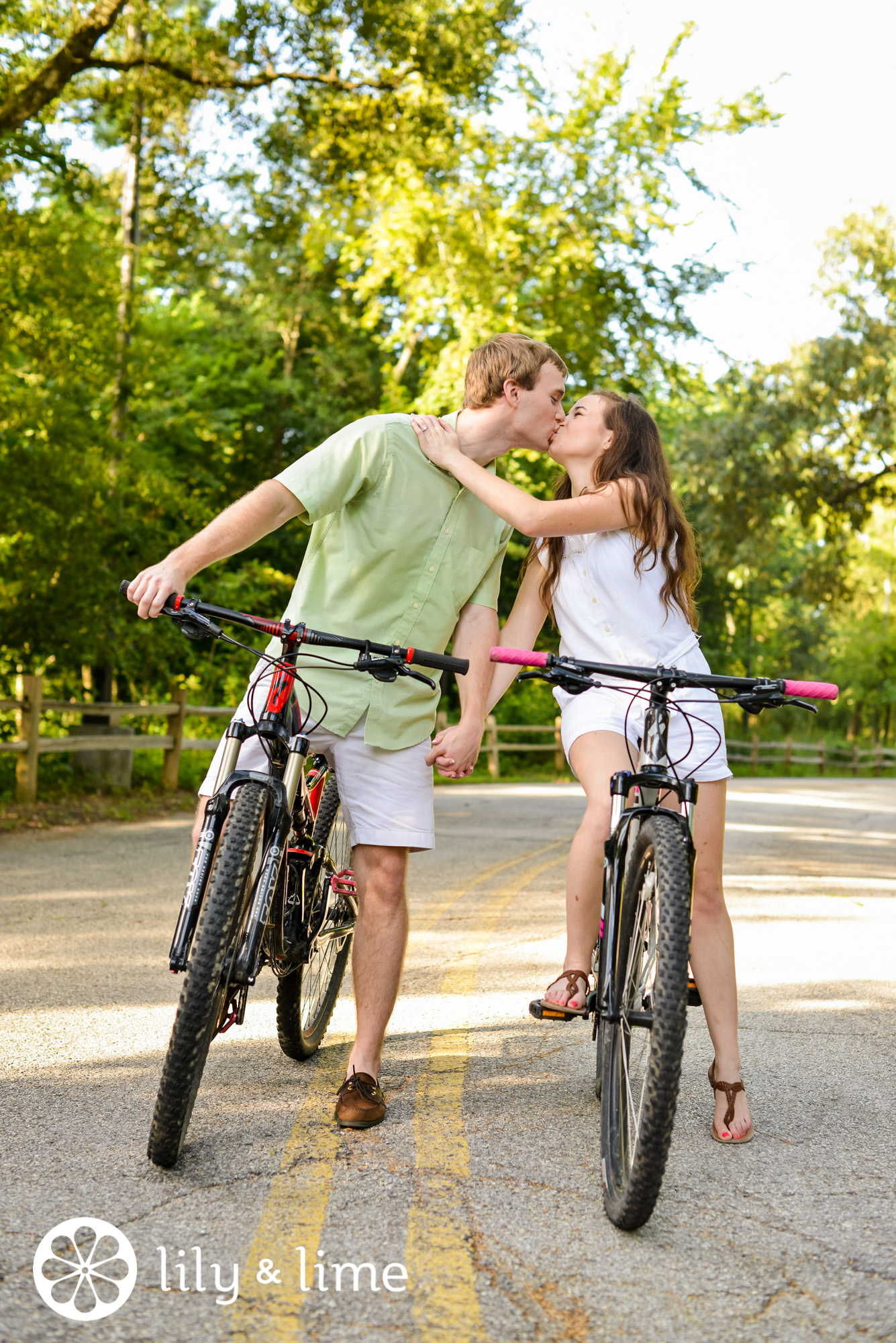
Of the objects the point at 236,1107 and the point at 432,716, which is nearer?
the point at 236,1107

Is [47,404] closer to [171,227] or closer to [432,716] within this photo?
[171,227]

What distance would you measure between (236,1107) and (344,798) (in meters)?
0.96

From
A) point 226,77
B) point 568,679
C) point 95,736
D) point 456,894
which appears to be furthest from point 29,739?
point 568,679

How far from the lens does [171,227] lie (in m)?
17.0

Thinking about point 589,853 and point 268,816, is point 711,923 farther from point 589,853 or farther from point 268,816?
point 268,816

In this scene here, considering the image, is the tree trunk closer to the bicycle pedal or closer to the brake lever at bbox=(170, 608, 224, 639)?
the brake lever at bbox=(170, 608, 224, 639)

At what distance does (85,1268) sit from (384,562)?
2.12 metres

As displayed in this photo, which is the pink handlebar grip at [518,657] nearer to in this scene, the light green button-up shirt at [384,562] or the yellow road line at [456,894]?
the light green button-up shirt at [384,562]

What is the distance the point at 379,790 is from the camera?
12.3ft

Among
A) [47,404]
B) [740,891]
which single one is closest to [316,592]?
[740,891]

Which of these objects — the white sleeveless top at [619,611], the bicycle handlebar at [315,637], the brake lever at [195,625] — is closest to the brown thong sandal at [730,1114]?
the white sleeveless top at [619,611]

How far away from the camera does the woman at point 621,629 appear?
12.0 ft

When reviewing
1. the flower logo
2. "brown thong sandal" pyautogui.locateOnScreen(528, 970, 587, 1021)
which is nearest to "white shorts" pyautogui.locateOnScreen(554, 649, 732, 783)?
"brown thong sandal" pyautogui.locateOnScreen(528, 970, 587, 1021)

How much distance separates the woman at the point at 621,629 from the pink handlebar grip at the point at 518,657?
397 mm
